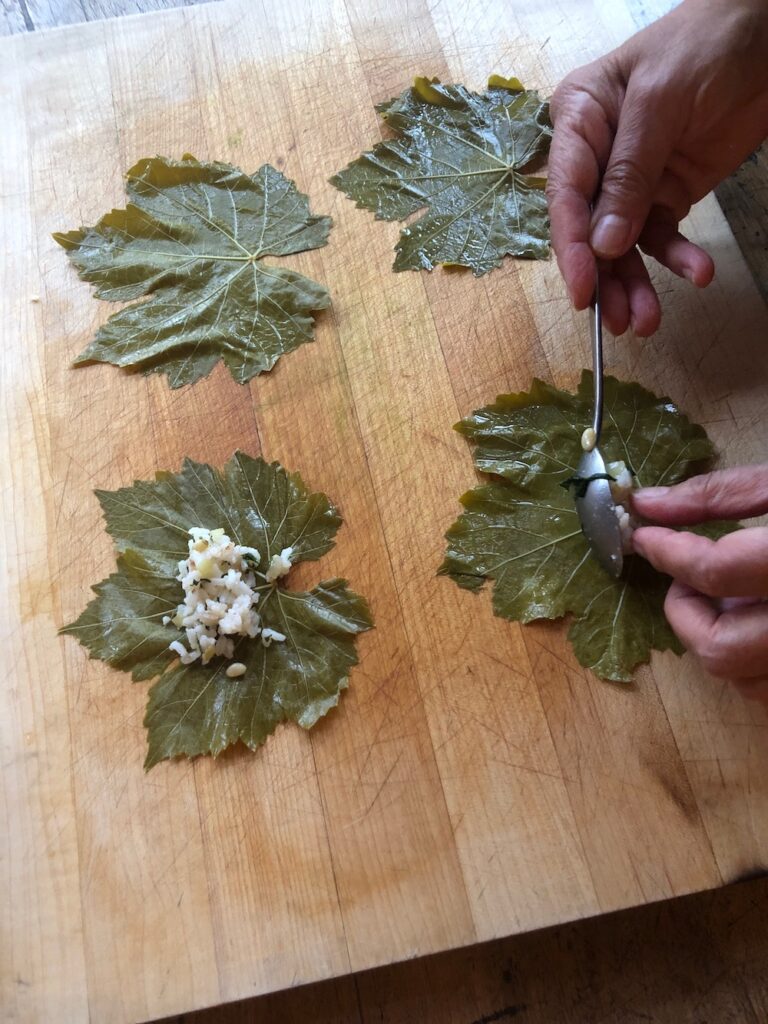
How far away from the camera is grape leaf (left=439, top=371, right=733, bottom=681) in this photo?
56.4 inches

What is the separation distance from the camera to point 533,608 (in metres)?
1.45

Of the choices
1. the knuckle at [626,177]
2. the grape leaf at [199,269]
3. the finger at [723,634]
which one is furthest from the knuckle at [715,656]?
the grape leaf at [199,269]

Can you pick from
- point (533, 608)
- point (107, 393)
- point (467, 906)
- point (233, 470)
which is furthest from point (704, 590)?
point (107, 393)

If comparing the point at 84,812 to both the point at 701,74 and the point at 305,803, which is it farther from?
the point at 701,74

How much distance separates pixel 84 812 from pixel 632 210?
1.40m

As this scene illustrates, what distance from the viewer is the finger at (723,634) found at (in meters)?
1.26

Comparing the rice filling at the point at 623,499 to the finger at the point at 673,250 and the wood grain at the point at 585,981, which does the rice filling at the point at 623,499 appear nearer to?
the finger at the point at 673,250

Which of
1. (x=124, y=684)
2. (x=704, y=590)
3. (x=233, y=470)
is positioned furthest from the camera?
(x=233, y=470)

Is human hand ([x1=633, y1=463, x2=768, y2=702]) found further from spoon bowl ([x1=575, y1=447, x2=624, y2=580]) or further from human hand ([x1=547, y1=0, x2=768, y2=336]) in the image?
human hand ([x1=547, y1=0, x2=768, y2=336])

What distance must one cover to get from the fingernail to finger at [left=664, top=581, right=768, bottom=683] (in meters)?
0.62

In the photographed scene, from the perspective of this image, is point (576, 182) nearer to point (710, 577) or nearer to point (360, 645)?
point (710, 577)

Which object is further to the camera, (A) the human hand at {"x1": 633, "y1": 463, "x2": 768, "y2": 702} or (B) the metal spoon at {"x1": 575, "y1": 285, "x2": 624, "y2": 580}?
(B) the metal spoon at {"x1": 575, "y1": 285, "x2": 624, "y2": 580}

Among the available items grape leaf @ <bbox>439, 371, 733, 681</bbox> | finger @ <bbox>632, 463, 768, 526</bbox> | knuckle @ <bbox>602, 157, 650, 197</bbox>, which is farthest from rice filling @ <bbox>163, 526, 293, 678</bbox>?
knuckle @ <bbox>602, 157, 650, 197</bbox>

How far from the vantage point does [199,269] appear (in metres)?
1.71
